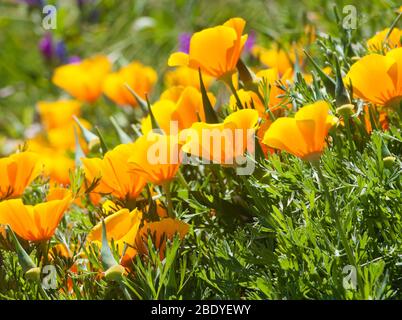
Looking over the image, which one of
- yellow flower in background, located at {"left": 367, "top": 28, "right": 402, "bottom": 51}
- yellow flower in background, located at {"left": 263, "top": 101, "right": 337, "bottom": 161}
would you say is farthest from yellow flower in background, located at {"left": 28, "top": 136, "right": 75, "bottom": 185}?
yellow flower in background, located at {"left": 367, "top": 28, "right": 402, "bottom": 51}

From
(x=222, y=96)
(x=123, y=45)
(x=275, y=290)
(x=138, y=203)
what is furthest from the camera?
(x=123, y=45)

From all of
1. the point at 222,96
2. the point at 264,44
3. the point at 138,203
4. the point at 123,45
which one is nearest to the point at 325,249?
the point at 138,203

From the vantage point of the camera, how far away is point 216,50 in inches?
41.9

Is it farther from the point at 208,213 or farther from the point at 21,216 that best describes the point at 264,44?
the point at 21,216

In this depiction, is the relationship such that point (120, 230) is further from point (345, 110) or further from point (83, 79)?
point (83, 79)

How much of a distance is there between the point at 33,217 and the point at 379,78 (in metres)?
0.48

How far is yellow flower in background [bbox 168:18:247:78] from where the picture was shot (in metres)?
1.04

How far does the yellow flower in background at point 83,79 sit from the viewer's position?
1956 millimetres

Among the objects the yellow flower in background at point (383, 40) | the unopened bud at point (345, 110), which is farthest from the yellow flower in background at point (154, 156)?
the yellow flower in background at point (383, 40)

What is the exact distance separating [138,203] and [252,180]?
20cm

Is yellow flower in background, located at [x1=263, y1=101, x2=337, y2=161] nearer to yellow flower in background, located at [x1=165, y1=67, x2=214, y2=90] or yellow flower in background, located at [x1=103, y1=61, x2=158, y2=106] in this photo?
yellow flower in background, located at [x1=165, y1=67, x2=214, y2=90]

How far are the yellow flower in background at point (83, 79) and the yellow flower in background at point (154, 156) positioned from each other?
998mm

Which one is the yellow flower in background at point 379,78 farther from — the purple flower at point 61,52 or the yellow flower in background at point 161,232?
the purple flower at point 61,52

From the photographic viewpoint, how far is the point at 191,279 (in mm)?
982
